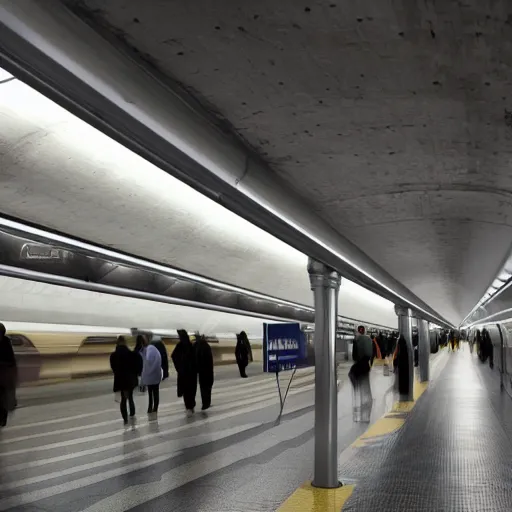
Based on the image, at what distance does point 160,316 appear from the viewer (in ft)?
47.1

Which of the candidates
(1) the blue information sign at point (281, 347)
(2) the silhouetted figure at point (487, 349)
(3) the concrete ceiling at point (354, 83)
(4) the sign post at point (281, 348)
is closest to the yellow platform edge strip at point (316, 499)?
(3) the concrete ceiling at point (354, 83)

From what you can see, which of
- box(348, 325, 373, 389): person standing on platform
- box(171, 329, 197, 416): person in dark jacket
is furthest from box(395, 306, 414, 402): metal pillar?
box(171, 329, 197, 416): person in dark jacket

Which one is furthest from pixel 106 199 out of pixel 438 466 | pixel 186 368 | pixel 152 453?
pixel 186 368

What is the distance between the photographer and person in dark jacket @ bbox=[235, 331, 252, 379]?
19219 millimetres

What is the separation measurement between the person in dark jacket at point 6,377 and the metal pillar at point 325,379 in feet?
16.7

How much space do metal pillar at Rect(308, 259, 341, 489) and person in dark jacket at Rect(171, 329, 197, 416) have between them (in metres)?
7.26

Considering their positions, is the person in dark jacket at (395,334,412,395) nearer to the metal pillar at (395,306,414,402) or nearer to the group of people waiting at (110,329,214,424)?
the metal pillar at (395,306,414,402)

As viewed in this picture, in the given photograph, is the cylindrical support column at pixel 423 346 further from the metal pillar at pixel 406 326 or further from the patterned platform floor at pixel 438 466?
the patterned platform floor at pixel 438 466

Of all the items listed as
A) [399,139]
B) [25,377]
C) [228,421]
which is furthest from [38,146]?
[25,377]

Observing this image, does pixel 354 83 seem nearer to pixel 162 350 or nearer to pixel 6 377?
pixel 6 377

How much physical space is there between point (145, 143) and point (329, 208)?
199 centimetres

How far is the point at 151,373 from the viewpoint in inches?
500

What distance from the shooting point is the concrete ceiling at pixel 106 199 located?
3619 millimetres

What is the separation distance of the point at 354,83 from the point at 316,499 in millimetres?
4394
